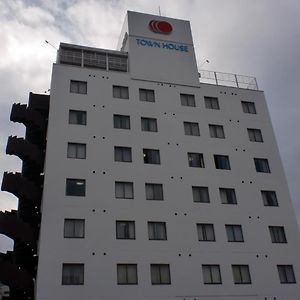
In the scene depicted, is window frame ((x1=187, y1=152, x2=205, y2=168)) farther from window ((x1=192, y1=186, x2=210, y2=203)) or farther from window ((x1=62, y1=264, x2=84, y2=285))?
window ((x1=62, y1=264, x2=84, y2=285))

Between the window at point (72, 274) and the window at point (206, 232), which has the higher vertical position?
Result: the window at point (206, 232)

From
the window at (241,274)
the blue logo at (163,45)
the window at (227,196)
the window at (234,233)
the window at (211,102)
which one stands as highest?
the blue logo at (163,45)

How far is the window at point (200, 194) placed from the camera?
39500 mm

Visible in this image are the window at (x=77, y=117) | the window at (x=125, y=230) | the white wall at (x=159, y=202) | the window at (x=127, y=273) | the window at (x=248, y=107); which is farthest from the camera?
the window at (x=248, y=107)

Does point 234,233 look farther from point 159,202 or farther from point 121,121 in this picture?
point 121,121

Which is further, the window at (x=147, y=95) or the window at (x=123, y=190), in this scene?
the window at (x=147, y=95)

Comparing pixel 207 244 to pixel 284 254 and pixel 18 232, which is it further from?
pixel 18 232

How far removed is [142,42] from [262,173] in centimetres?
2046

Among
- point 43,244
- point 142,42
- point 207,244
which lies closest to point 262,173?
point 207,244

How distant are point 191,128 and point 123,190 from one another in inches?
428

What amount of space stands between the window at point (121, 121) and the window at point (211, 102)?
974cm

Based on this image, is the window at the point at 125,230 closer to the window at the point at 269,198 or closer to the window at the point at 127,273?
the window at the point at 127,273

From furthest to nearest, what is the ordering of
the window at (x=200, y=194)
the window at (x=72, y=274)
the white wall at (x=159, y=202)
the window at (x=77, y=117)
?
1. the window at (x=77, y=117)
2. the window at (x=200, y=194)
3. the white wall at (x=159, y=202)
4. the window at (x=72, y=274)

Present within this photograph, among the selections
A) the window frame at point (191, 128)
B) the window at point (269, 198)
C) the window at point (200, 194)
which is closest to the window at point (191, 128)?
the window frame at point (191, 128)
